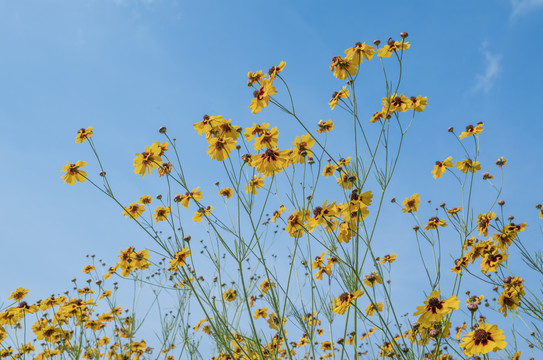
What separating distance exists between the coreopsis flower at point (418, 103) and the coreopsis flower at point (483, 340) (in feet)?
4.21

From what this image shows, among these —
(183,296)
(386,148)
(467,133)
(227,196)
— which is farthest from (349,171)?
(183,296)

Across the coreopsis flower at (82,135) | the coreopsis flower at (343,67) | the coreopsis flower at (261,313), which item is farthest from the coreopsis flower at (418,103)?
the coreopsis flower at (261,313)

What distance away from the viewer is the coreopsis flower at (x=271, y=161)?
6.35ft

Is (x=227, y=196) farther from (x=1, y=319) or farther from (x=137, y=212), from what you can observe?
(x=1, y=319)

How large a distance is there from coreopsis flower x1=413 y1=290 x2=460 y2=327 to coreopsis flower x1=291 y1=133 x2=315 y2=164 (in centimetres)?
92

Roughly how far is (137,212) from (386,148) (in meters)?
1.75

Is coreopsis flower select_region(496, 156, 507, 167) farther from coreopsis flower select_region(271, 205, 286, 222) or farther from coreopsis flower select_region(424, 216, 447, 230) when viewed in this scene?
coreopsis flower select_region(271, 205, 286, 222)

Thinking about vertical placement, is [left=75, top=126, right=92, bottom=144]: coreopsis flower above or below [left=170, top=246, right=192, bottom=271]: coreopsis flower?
above

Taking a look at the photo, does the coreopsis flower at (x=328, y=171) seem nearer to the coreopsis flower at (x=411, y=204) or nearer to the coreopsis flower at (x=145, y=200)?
the coreopsis flower at (x=411, y=204)

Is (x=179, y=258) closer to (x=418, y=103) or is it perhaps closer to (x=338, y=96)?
(x=338, y=96)

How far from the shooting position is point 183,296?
310cm

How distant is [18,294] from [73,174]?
6.18ft

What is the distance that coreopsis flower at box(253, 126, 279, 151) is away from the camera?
6.52ft

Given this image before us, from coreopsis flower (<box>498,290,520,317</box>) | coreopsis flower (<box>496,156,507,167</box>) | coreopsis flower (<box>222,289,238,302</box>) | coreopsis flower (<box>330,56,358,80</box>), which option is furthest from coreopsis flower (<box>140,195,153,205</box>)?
coreopsis flower (<box>496,156,507,167</box>)
